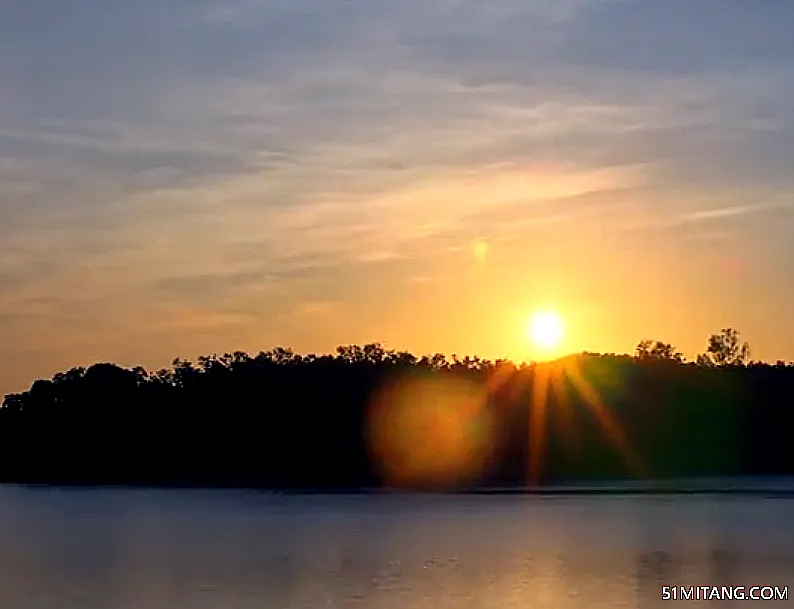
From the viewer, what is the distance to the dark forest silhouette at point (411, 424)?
9600cm

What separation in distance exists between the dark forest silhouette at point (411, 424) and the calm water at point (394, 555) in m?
34.5

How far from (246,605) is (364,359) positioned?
82.0m

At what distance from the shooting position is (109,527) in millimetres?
51000

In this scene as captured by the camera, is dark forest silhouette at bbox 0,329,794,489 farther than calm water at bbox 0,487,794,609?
Yes

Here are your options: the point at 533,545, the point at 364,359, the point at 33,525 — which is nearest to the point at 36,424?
the point at 364,359

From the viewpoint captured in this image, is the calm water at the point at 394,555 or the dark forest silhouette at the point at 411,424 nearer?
the calm water at the point at 394,555

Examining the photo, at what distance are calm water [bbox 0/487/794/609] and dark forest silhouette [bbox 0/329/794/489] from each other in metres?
34.5

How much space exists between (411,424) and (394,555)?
63696 mm

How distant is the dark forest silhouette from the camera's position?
96.0m

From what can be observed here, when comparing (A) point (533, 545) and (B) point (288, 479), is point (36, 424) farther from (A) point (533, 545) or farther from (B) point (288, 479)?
(A) point (533, 545)

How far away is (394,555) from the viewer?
3584 cm

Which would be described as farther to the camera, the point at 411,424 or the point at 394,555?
the point at 411,424

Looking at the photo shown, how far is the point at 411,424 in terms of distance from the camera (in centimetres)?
9950

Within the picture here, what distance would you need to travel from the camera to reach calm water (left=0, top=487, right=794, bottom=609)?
2812 centimetres
